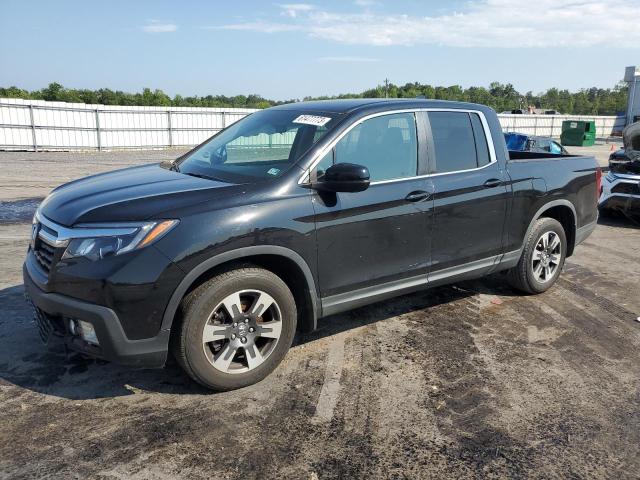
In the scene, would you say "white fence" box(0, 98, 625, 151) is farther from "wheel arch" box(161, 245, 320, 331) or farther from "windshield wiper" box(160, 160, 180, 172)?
"wheel arch" box(161, 245, 320, 331)

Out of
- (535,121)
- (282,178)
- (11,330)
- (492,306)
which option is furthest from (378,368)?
(535,121)

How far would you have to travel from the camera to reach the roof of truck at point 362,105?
13.4ft

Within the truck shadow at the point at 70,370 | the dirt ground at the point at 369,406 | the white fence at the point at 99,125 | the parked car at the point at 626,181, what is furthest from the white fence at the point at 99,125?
the parked car at the point at 626,181

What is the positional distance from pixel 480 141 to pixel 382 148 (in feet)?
3.81

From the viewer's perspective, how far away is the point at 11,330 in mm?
4281

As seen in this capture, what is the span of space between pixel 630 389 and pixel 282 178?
2.72 metres

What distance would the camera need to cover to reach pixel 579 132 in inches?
1358

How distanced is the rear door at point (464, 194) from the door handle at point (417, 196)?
112 millimetres

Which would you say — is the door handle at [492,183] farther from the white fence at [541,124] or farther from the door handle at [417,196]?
the white fence at [541,124]

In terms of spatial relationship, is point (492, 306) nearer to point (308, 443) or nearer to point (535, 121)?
point (308, 443)

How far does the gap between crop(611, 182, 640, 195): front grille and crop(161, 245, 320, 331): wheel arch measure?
738 centimetres

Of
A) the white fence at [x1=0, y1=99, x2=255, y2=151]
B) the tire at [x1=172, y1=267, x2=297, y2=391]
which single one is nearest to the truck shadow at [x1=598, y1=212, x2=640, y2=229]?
the tire at [x1=172, y1=267, x2=297, y2=391]

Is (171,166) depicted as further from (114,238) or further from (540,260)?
(540,260)

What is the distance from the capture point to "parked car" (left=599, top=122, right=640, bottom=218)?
29.2 feet
